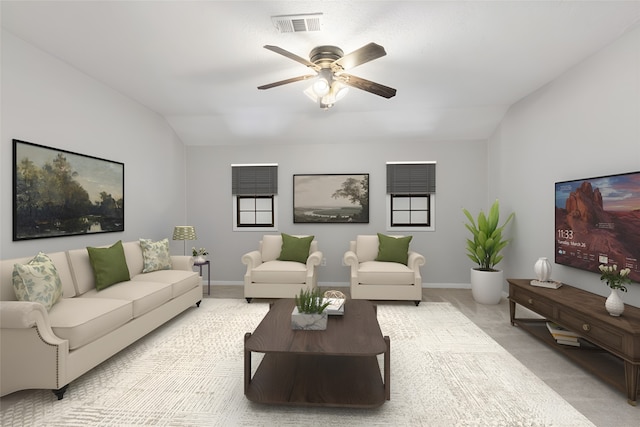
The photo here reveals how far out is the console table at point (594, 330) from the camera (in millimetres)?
2035

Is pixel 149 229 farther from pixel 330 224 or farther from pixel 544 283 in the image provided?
pixel 544 283

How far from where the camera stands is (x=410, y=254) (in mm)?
4574

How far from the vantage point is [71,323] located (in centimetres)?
217

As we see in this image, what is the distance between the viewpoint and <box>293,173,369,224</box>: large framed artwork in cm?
534

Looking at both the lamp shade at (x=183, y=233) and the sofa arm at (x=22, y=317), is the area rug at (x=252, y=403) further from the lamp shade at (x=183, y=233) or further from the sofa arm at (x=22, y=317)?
the lamp shade at (x=183, y=233)

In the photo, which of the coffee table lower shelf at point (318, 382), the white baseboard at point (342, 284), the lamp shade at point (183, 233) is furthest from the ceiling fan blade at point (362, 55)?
the white baseboard at point (342, 284)

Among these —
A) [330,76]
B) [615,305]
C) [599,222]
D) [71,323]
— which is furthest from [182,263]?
A: [599,222]

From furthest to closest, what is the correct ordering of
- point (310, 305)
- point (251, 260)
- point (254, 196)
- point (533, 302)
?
point (254, 196)
point (251, 260)
point (533, 302)
point (310, 305)

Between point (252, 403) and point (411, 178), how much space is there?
4.32 m

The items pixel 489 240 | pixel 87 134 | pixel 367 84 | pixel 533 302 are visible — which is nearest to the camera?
pixel 367 84

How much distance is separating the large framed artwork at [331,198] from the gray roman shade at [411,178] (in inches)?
17.9

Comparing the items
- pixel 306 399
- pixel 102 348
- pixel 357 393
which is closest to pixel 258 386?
pixel 306 399

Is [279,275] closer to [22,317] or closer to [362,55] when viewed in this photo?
[22,317]

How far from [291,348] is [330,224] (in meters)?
3.51
